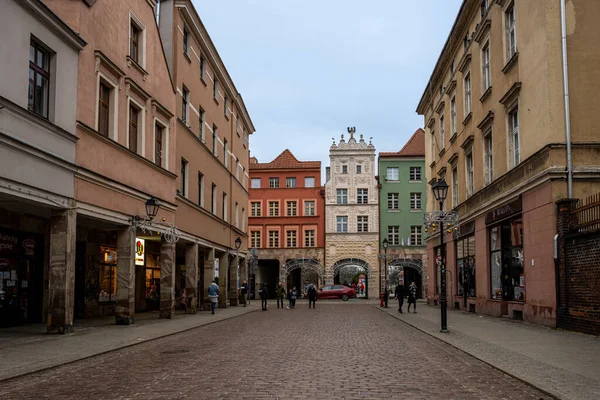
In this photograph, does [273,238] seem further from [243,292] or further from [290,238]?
[243,292]

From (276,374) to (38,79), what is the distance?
34.2 ft

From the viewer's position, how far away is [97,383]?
30.9ft

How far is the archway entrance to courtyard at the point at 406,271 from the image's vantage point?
63156 mm

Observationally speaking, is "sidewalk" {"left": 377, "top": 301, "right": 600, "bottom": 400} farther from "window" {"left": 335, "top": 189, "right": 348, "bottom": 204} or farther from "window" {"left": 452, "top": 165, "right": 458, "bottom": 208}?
"window" {"left": 335, "top": 189, "right": 348, "bottom": 204}

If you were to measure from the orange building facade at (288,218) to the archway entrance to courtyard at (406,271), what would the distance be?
7422 mm

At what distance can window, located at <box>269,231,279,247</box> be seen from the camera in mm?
65938

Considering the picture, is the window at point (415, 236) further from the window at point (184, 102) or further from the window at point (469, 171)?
the window at point (184, 102)

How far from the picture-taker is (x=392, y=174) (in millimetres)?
65750

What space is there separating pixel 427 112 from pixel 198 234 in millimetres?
21124

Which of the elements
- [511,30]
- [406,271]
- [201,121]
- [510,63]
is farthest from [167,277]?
[406,271]

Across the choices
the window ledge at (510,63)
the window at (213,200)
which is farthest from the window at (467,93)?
the window at (213,200)

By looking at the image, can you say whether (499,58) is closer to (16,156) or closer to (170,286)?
(170,286)

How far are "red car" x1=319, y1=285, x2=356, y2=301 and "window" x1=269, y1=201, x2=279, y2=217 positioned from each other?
456 inches

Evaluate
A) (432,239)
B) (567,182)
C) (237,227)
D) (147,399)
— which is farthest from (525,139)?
(237,227)
